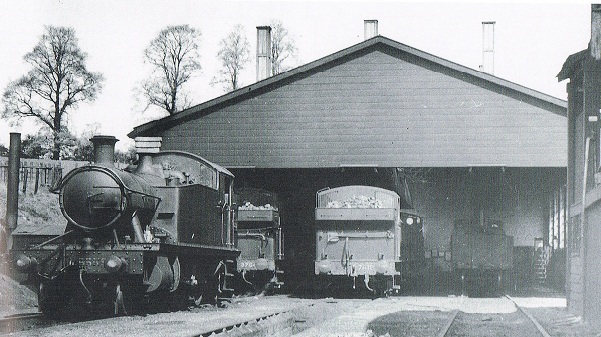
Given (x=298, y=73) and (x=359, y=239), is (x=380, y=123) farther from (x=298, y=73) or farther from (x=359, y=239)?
(x=359, y=239)

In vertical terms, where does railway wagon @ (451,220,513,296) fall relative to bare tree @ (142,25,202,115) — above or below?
below

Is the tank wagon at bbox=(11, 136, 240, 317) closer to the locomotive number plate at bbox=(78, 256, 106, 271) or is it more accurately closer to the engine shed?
the locomotive number plate at bbox=(78, 256, 106, 271)

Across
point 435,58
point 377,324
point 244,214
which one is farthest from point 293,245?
point 377,324

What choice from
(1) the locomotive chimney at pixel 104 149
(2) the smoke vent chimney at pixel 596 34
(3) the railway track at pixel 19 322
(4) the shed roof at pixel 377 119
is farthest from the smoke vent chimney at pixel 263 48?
(3) the railway track at pixel 19 322

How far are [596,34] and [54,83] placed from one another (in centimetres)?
3300

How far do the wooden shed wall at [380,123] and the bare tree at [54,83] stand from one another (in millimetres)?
17508

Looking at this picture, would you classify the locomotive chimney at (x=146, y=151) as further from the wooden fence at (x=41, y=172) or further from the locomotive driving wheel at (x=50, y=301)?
the wooden fence at (x=41, y=172)

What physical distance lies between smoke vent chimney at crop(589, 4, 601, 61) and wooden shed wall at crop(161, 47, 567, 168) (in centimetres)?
857

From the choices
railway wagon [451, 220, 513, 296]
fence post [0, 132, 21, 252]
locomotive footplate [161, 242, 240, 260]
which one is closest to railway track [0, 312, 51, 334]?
locomotive footplate [161, 242, 240, 260]

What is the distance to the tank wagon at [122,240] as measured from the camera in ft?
40.7

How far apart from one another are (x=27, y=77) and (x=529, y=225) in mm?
26005

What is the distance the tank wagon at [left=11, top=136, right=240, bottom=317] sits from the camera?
12414 mm

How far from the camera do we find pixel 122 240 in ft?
43.2

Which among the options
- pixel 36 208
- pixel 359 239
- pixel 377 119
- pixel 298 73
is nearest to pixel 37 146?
pixel 36 208
